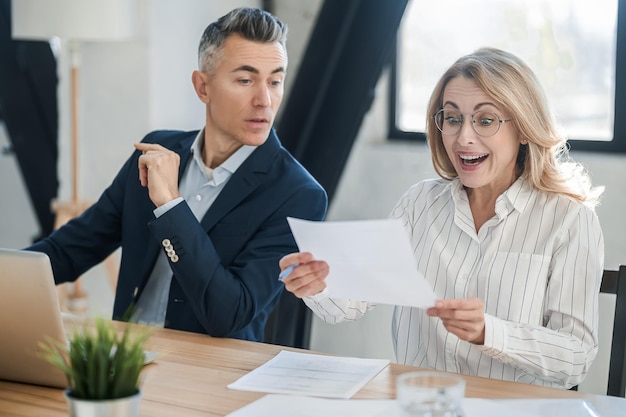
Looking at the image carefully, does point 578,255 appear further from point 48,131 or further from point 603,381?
point 48,131

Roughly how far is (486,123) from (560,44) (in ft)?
4.59

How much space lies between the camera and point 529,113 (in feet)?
6.21

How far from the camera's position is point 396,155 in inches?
136

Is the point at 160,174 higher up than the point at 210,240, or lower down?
higher up

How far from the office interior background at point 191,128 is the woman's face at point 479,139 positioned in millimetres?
1286

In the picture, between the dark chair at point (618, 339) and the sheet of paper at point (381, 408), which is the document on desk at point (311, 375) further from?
the dark chair at point (618, 339)

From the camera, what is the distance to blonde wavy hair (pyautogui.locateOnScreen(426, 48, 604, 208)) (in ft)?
6.18

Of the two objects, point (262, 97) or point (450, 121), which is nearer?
point (450, 121)

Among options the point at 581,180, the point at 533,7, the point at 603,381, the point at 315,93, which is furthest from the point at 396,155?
the point at 581,180

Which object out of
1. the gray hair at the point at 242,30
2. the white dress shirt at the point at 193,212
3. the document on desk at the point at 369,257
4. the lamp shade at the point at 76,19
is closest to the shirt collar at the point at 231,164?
the white dress shirt at the point at 193,212

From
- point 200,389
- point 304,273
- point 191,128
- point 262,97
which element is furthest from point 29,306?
point 191,128

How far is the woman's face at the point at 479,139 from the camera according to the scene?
1.90 m

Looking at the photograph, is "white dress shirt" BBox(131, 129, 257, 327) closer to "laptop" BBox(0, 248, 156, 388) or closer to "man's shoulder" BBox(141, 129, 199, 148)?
"man's shoulder" BBox(141, 129, 199, 148)

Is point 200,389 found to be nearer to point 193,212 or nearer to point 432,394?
point 432,394
